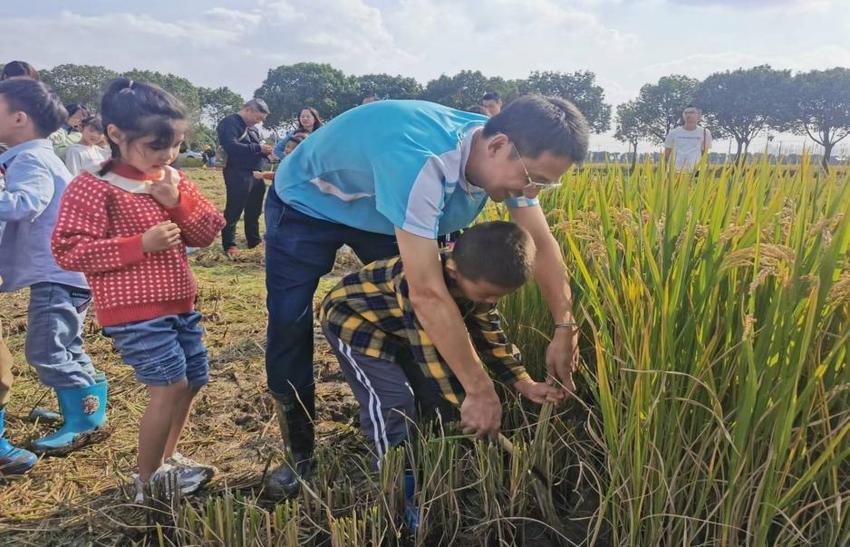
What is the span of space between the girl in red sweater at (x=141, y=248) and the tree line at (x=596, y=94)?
42.7m

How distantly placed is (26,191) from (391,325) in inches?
61.6

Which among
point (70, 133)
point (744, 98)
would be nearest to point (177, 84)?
point (744, 98)

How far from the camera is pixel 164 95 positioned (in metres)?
1.92

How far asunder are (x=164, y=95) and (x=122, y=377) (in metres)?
1.79

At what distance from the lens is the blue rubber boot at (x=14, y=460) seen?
2201mm

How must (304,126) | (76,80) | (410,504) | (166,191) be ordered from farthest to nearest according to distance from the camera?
(76,80), (304,126), (166,191), (410,504)

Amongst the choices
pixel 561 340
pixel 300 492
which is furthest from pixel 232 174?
pixel 561 340

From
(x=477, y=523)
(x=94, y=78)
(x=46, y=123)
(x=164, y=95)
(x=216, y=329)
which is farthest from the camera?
(x=94, y=78)

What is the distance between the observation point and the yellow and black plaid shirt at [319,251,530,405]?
1728 millimetres

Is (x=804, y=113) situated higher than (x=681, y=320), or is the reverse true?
(x=804, y=113)

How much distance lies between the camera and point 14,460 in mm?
2209

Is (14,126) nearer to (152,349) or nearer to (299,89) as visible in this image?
(152,349)

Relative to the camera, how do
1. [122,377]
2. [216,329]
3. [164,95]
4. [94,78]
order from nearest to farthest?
[164,95] < [122,377] < [216,329] < [94,78]

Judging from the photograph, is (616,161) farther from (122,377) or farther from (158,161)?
(122,377)
